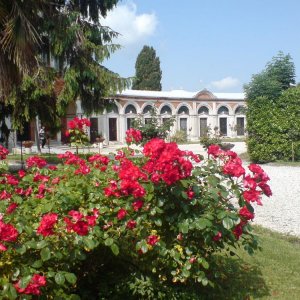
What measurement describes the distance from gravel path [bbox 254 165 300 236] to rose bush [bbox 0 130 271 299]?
4.32 m

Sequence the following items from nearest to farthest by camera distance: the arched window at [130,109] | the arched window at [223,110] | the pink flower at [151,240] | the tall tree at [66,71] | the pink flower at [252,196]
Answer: the pink flower at [151,240] < the pink flower at [252,196] < the tall tree at [66,71] < the arched window at [130,109] < the arched window at [223,110]

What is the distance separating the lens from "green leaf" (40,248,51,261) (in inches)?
94.1

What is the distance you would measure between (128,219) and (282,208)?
6876mm

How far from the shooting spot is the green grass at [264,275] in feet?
13.7

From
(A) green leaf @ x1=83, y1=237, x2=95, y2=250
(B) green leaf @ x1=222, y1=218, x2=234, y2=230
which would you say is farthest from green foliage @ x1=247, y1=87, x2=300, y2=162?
(A) green leaf @ x1=83, y1=237, x2=95, y2=250

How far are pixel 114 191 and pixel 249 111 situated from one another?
55.4 ft

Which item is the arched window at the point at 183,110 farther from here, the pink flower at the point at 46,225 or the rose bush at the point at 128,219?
the pink flower at the point at 46,225

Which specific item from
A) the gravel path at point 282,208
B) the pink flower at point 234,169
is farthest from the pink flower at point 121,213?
the gravel path at point 282,208

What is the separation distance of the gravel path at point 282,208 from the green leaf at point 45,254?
17.9 ft

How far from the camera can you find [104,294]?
3348 mm

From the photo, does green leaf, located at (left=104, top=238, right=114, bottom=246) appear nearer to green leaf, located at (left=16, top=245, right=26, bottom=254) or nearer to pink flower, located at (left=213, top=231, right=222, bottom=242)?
green leaf, located at (left=16, top=245, right=26, bottom=254)

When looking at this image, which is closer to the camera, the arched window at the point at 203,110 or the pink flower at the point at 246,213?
the pink flower at the point at 246,213

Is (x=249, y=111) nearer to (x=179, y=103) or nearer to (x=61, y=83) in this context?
(x=61, y=83)

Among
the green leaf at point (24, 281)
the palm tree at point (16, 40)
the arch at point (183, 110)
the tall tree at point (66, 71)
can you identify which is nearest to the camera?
the green leaf at point (24, 281)
